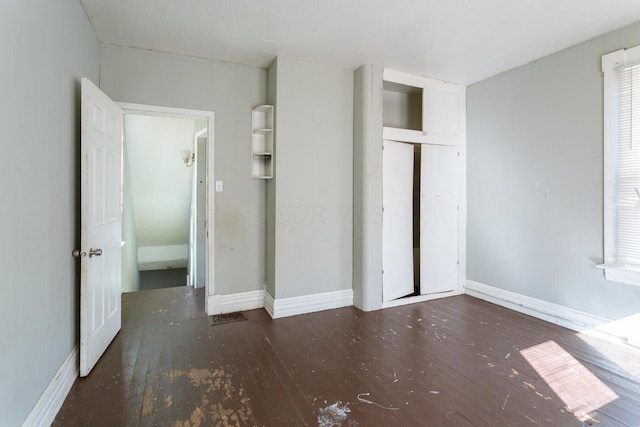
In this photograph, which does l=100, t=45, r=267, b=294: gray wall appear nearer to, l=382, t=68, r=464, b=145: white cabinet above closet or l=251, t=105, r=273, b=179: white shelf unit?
l=251, t=105, r=273, b=179: white shelf unit

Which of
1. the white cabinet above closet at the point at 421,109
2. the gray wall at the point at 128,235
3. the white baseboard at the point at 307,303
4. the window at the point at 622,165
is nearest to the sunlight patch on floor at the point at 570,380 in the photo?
the window at the point at 622,165

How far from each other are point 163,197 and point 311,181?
147 inches

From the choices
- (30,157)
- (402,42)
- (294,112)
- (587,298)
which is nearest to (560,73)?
(402,42)

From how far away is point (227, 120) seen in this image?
11.4 feet

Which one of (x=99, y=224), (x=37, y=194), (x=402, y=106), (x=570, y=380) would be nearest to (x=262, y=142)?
(x=99, y=224)

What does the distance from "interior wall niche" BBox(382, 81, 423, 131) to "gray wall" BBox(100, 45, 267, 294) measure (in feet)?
5.17

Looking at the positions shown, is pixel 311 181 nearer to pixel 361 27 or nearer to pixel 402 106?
→ pixel 361 27

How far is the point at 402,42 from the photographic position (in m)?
3.02

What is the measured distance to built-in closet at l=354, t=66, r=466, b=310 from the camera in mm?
3584

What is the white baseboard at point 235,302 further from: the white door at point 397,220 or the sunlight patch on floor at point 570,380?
the sunlight patch on floor at point 570,380

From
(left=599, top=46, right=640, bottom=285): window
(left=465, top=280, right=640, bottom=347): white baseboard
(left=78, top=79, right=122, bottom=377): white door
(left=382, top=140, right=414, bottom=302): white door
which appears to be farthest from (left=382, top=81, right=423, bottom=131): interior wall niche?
(left=78, top=79, right=122, bottom=377): white door

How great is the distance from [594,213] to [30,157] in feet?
14.1

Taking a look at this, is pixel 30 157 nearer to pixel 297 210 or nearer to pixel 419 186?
pixel 297 210

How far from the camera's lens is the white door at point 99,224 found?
221 centimetres
